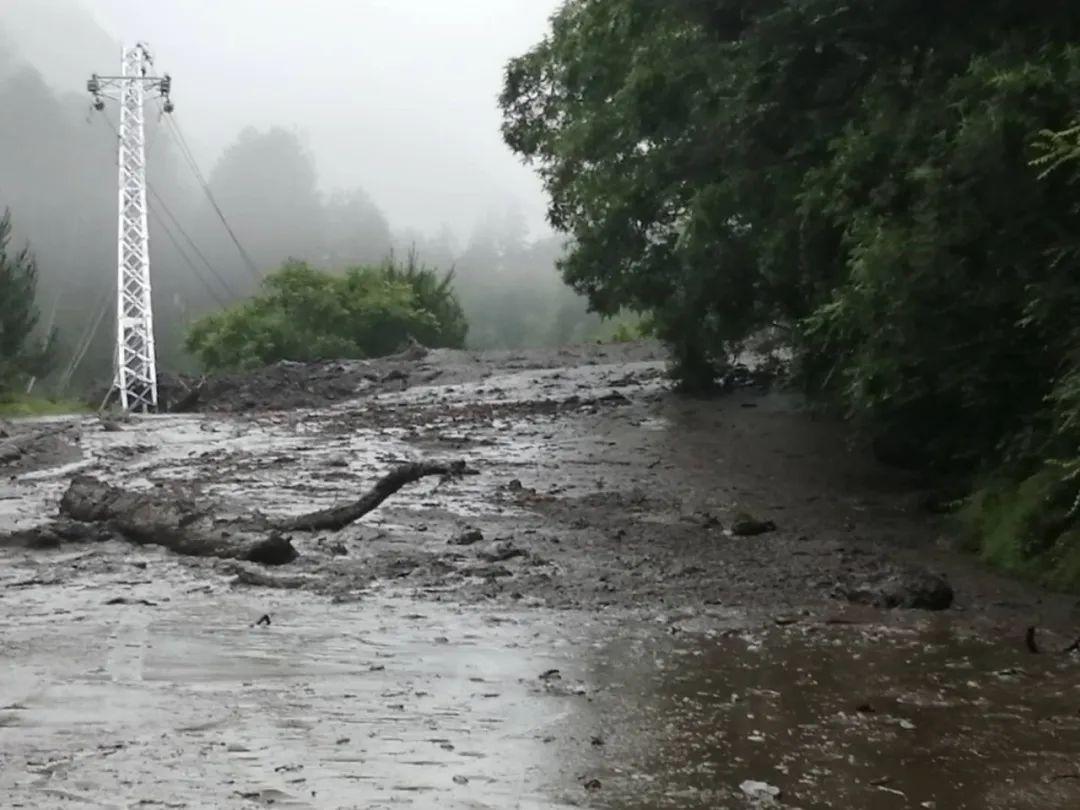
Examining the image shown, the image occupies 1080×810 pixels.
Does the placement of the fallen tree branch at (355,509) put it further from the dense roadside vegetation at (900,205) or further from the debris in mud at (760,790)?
the debris in mud at (760,790)

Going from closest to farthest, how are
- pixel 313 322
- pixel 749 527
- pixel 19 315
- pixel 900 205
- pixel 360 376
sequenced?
pixel 900 205 → pixel 749 527 → pixel 360 376 → pixel 19 315 → pixel 313 322

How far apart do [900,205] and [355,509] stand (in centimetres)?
494

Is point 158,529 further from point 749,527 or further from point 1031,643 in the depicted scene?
point 1031,643

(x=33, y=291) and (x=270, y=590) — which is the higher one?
(x=33, y=291)

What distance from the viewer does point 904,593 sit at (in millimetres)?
6844

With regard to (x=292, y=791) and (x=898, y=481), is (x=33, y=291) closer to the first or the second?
(x=898, y=481)

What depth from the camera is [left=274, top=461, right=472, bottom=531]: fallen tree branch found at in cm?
888

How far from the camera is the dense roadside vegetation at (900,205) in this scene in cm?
799

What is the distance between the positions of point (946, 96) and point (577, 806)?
7086 mm

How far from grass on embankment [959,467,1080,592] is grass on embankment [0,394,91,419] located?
22363 mm

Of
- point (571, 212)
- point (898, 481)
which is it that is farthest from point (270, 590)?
point (571, 212)

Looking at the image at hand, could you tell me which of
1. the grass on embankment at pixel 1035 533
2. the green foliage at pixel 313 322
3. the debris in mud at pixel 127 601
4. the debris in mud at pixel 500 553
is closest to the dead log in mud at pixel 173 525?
the debris in mud at pixel 127 601

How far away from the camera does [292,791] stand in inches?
140

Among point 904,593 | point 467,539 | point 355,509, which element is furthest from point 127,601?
point 904,593
